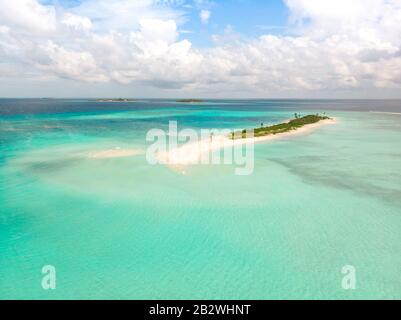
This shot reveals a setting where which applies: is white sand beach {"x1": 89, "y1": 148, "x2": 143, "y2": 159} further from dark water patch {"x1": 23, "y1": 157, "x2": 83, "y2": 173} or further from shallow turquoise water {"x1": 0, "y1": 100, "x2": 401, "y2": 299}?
shallow turquoise water {"x1": 0, "y1": 100, "x2": 401, "y2": 299}

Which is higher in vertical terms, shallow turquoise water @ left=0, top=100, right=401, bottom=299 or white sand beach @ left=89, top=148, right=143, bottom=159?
white sand beach @ left=89, top=148, right=143, bottom=159

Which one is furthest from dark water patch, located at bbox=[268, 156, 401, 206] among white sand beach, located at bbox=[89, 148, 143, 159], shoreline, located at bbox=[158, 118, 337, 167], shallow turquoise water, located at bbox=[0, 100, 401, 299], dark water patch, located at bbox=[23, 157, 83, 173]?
dark water patch, located at bbox=[23, 157, 83, 173]

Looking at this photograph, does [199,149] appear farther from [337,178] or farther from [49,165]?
[337,178]

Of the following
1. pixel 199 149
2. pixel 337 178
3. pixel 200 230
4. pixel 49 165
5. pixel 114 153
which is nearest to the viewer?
pixel 200 230

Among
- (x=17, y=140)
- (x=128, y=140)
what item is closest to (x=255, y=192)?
(x=128, y=140)

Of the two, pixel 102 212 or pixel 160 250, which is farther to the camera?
pixel 102 212

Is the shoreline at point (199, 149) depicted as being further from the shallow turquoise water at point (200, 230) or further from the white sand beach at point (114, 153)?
the white sand beach at point (114, 153)

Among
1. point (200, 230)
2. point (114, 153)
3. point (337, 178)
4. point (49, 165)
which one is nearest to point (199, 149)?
point (114, 153)
